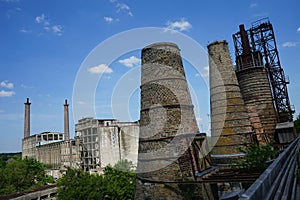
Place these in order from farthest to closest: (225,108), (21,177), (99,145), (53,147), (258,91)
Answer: (53,147) → (99,145) → (21,177) → (258,91) → (225,108)

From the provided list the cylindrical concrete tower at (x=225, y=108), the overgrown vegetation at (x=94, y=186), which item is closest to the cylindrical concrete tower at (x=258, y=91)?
the cylindrical concrete tower at (x=225, y=108)

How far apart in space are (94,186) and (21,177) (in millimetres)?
12621

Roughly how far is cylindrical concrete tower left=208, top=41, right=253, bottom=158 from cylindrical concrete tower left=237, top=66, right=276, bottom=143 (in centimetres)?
546

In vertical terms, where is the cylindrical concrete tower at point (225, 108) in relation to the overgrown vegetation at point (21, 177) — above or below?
above

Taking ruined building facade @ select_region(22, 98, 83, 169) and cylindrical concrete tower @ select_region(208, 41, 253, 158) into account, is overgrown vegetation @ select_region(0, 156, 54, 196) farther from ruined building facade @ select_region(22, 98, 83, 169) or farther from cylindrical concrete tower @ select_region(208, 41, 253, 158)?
cylindrical concrete tower @ select_region(208, 41, 253, 158)

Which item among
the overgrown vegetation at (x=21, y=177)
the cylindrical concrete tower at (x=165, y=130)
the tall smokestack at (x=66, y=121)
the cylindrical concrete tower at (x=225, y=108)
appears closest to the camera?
the cylindrical concrete tower at (x=165, y=130)

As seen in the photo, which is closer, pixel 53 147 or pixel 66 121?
pixel 53 147

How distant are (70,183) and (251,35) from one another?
69.4ft

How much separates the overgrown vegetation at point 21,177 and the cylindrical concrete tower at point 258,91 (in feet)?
66.2

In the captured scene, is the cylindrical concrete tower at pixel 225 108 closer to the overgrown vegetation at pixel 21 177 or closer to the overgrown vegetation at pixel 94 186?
the overgrown vegetation at pixel 94 186

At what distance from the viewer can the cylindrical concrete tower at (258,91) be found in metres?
17.1

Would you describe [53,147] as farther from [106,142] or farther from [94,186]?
[94,186]

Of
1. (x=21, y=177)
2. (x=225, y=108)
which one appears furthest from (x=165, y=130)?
(x=21, y=177)

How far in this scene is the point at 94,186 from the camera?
45.5ft
